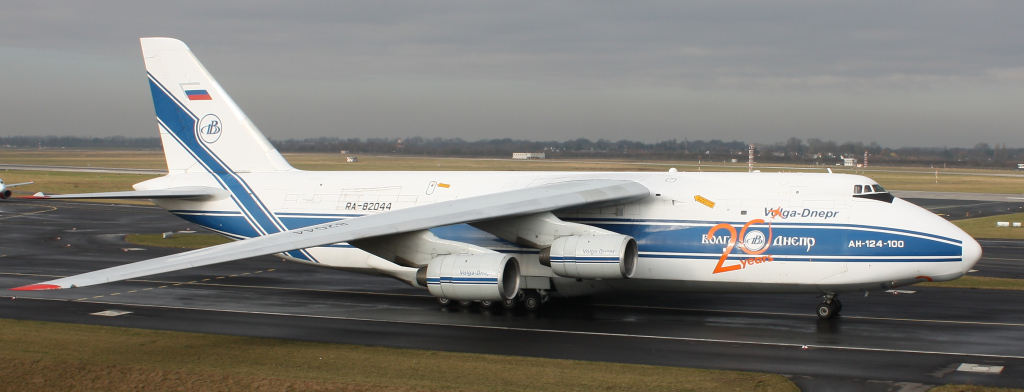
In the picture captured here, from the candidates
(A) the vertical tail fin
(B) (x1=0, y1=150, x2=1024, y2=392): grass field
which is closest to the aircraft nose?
(B) (x1=0, y1=150, x2=1024, y2=392): grass field

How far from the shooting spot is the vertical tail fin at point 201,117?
23.2 m

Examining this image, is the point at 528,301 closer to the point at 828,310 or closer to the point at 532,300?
the point at 532,300

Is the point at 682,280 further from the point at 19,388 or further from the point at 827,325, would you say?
the point at 19,388

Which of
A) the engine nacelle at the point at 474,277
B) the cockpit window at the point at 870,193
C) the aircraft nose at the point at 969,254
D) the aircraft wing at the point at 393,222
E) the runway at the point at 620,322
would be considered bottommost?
the runway at the point at 620,322

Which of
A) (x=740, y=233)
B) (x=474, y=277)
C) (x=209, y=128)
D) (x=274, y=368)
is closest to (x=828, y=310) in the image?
(x=740, y=233)

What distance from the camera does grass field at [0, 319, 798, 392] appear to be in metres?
13.5

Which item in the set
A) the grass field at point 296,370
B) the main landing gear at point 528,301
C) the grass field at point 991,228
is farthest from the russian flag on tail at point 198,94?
the grass field at point 991,228

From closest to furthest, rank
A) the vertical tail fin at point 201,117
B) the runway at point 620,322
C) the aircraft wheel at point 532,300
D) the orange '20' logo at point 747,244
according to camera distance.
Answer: the runway at point 620,322 < the orange '20' logo at point 747,244 < the aircraft wheel at point 532,300 < the vertical tail fin at point 201,117

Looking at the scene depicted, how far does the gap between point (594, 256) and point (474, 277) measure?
8.53 ft

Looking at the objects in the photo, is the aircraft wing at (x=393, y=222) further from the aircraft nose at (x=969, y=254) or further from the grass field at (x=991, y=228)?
the grass field at (x=991, y=228)

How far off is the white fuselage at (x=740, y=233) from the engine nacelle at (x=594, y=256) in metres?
1.50

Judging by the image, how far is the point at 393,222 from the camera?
1599cm

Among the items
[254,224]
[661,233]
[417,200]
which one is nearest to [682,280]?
[661,233]

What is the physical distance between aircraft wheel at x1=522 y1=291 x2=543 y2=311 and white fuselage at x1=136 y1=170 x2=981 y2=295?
57 centimetres
